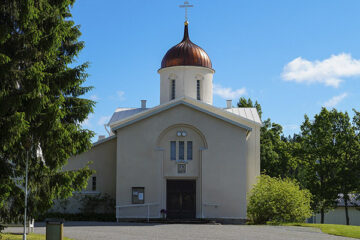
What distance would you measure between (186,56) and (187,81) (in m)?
1.79

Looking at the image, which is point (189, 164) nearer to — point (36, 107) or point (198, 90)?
point (198, 90)

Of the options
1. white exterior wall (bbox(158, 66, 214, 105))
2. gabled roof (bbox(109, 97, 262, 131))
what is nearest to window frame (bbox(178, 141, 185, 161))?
gabled roof (bbox(109, 97, 262, 131))

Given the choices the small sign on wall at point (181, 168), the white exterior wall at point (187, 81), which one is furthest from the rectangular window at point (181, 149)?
the white exterior wall at point (187, 81)

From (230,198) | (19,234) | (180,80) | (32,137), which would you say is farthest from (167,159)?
(32,137)

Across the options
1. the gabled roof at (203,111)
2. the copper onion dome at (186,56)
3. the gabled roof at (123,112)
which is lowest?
the gabled roof at (203,111)

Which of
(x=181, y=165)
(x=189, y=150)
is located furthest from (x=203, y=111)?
(x=181, y=165)

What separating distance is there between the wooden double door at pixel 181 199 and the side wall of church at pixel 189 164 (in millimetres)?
398

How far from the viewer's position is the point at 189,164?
91.6 feet

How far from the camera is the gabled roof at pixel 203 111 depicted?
2761 cm

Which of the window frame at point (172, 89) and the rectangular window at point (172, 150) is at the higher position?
the window frame at point (172, 89)

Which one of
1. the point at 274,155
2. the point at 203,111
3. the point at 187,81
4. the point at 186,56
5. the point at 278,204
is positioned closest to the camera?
the point at 278,204

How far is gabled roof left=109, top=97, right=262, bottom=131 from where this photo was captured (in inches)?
1087

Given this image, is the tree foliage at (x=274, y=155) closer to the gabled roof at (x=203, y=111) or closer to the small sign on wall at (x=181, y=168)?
the gabled roof at (x=203, y=111)

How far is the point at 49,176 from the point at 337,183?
2583 cm
